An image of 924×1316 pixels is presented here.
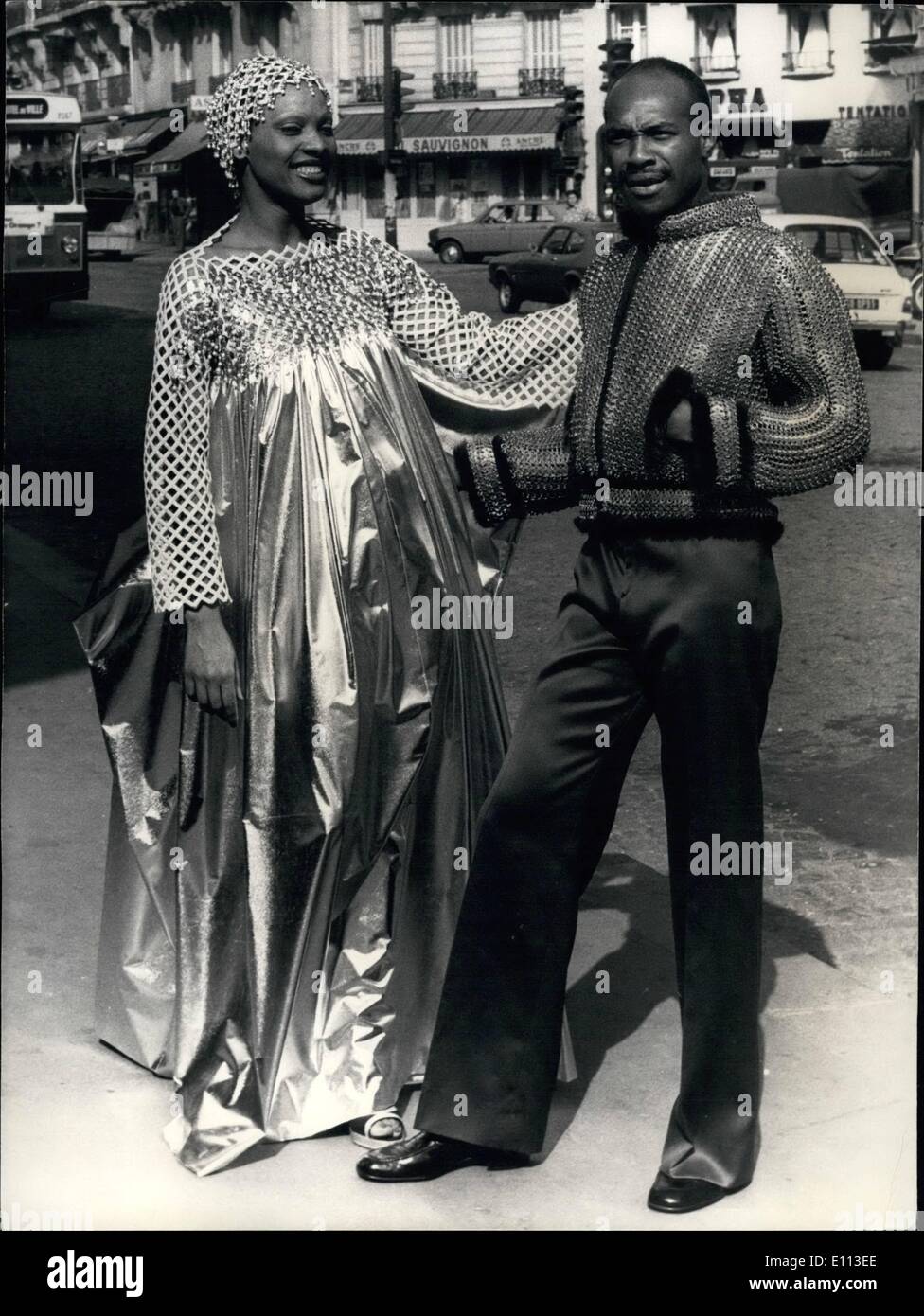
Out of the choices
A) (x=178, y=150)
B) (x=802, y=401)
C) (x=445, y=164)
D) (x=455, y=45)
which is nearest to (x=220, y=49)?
(x=178, y=150)

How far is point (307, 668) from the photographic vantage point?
3549 millimetres

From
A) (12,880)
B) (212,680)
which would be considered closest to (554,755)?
(212,680)

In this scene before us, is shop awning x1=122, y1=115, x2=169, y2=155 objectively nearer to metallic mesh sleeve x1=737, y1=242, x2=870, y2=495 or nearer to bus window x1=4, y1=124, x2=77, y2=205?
bus window x1=4, y1=124, x2=77, y2=205

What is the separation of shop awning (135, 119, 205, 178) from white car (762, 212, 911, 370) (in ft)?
30.7

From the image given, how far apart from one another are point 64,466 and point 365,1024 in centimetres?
486

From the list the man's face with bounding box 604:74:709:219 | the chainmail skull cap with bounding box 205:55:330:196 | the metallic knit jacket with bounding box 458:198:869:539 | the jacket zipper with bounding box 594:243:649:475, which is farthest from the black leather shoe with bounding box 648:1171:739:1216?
the chainmail skull cap with bounding box 205:55:330:196

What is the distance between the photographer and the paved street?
3.43 m

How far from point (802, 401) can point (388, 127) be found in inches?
68.5

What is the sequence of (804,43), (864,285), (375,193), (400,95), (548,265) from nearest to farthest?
1. (375,193)
2. (400,95)
3. (804,43)
4. (548,265)
5. (864,285)

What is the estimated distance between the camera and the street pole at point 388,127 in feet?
14.6

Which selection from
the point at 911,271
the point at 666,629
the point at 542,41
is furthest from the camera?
the point at 911,271

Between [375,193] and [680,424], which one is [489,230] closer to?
[375,193]

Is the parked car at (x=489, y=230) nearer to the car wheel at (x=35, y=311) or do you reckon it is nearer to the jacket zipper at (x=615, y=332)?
the car wheel at (x=35, y=311)
